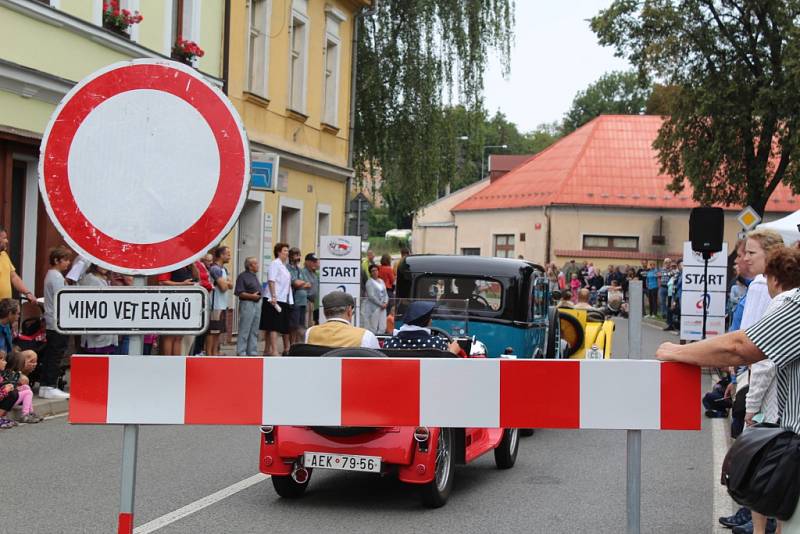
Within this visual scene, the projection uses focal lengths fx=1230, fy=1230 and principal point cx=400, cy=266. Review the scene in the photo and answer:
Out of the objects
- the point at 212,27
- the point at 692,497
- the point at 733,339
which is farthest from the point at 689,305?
the point at 733,339

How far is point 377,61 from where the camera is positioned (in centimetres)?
3572

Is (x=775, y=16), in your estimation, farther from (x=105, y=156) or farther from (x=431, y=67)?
(x=105, y=156)

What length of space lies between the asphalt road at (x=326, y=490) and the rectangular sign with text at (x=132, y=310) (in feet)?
11.3

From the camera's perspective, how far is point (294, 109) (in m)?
29.3

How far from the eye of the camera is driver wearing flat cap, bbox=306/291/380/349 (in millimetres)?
8711

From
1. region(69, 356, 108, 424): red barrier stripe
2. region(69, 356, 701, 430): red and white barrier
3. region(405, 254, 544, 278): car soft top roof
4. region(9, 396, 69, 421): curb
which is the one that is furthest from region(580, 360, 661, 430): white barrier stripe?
region(9, 396, 69, 421): curb

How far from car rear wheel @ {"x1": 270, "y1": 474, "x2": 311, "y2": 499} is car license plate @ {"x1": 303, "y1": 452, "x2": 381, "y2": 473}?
0.39 meters

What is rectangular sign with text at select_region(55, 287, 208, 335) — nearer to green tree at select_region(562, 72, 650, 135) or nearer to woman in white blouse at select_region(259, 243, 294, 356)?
woman in white blouse at select_region(259, 243, 294, 356)

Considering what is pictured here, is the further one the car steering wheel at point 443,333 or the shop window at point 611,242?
the shop window at point 611,242

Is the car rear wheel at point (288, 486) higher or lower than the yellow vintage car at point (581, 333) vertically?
lower

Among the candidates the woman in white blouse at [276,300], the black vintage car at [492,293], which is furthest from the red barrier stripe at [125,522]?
the woman in white blouse at [276,300]

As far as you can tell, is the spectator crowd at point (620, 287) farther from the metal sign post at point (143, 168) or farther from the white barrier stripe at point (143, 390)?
the metal sign post at point (143, 168)

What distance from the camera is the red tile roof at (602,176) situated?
61.8 meters

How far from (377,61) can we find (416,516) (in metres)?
28.5
